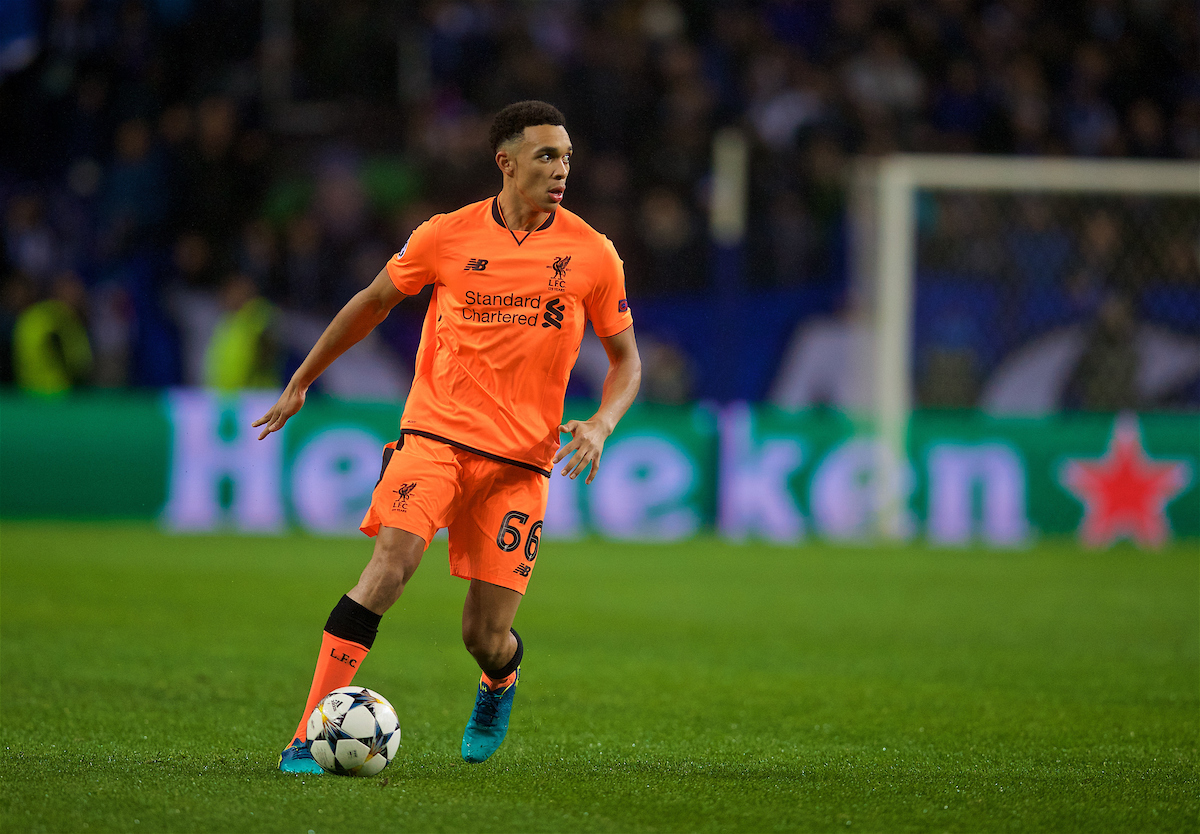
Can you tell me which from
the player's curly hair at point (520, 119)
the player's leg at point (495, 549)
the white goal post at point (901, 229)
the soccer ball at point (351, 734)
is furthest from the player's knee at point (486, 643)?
the white goal post at point (901, 229)

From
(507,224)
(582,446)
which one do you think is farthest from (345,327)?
(582,446)

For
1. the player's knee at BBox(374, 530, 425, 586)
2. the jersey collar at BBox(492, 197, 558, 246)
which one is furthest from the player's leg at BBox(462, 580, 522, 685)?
the jersey collar at BBox(492, 197, 558, 246)

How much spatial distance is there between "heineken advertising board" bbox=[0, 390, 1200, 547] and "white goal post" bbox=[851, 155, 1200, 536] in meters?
0.20

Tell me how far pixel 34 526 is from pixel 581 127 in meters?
7.30

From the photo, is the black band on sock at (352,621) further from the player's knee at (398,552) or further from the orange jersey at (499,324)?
the orange jersey at (499,324)

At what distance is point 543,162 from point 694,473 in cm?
897

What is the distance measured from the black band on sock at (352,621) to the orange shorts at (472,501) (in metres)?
0.26

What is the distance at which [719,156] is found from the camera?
1387 cm

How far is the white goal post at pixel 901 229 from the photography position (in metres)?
13.6

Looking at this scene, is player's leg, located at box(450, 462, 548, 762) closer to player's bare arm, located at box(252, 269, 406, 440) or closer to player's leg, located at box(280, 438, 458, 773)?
player's leg, located at box(280, 438, 458, 773)

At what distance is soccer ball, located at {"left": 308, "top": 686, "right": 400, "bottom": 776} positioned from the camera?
464 centimetres

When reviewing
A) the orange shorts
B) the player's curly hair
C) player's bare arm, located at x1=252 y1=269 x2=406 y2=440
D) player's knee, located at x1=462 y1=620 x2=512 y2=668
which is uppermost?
the player's curly hair

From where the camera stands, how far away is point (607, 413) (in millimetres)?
4988

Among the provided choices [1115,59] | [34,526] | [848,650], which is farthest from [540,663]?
[1115,59]
